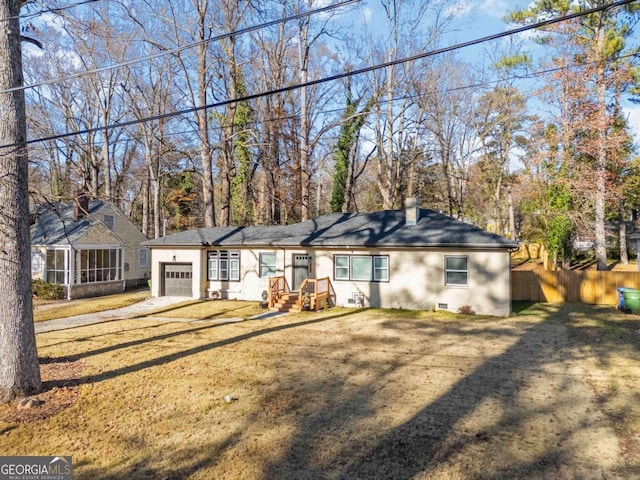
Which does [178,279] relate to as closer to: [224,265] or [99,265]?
[224,265]

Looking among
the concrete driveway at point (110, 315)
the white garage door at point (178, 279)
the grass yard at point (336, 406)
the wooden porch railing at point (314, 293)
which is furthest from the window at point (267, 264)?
the grass yard at point (336, 406)

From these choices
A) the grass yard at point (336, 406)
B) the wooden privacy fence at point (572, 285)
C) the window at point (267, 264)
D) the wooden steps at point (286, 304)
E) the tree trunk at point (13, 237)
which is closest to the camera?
the grass yard at point (336, 406)

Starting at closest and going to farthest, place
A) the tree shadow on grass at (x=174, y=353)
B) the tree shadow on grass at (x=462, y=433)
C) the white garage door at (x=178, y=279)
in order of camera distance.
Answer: the tree shadow on grass at (x=462, y=433)
the tree shadow on grass at (x=174, y=353)
the white garage door at (x=178, y=279)

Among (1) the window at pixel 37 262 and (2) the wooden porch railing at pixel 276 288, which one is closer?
(2) the wooden porch railing at pixel 276 288

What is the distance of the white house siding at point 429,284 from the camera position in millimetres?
15023

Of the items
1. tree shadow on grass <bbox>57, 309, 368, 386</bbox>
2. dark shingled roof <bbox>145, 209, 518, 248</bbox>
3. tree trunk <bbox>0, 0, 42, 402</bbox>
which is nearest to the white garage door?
dark shingled roof <bbox>145, 209, 518, 248</bbox>

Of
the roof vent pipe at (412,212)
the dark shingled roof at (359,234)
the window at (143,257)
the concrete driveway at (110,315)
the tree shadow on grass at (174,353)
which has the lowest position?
the tree shadow on grass at (174,353)

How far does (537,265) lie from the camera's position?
29078 mm

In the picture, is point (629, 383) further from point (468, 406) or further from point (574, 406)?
point (468, 406)

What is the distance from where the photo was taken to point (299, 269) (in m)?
18.1

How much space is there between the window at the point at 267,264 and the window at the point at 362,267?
10.3ft

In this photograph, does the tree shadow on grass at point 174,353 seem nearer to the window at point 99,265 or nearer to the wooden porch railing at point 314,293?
the wooden porch railing at point 314,293

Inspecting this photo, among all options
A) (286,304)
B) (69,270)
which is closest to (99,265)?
(69,270)

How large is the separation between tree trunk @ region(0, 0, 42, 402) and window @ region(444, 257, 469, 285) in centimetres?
1344
